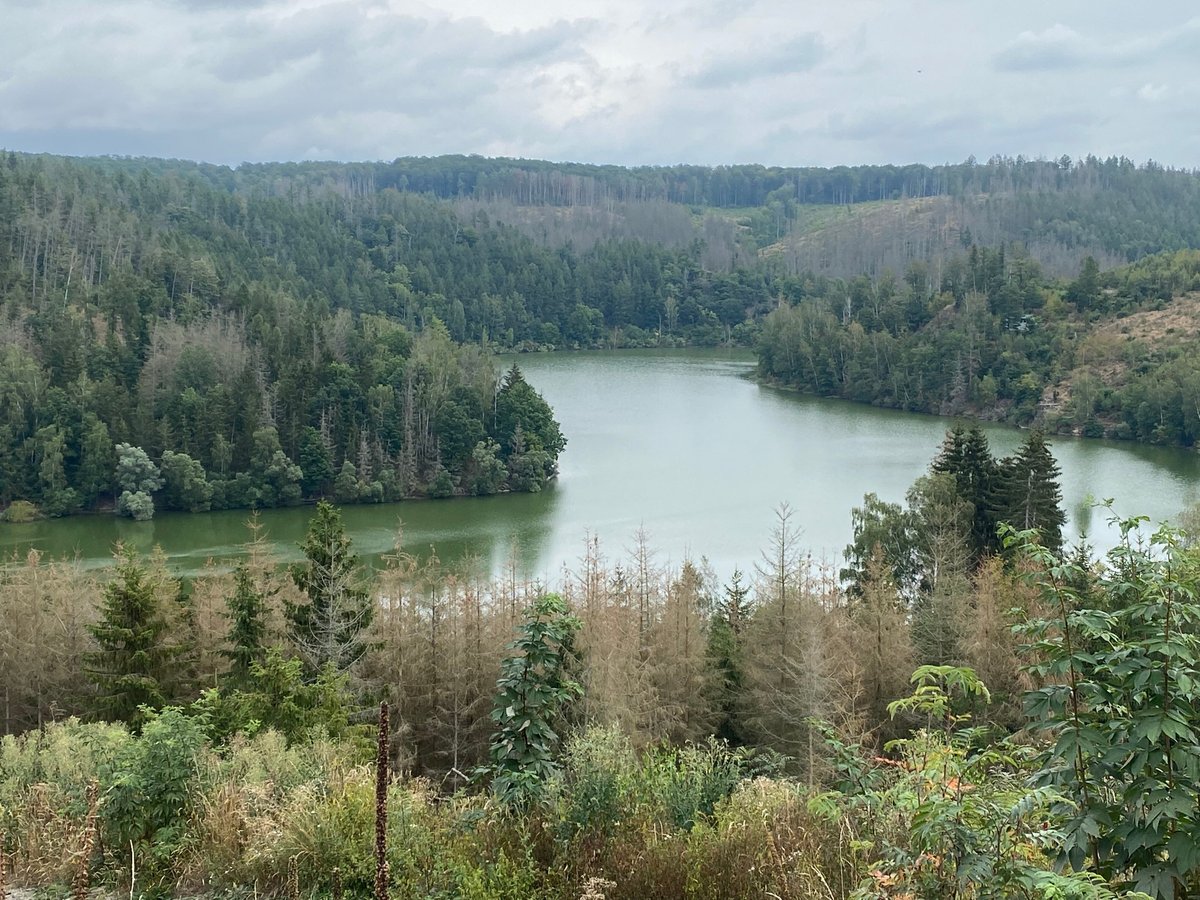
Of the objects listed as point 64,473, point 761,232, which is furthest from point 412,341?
point 761,232

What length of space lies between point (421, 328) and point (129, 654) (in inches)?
3891

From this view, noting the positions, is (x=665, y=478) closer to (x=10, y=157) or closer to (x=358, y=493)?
(x=358, y=493)

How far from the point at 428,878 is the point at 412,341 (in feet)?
191

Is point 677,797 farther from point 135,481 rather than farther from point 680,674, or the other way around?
point 135,481

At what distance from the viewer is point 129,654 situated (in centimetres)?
1633

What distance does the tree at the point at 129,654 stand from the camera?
15844 mm

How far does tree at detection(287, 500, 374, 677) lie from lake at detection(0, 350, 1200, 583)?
7042 millimetres

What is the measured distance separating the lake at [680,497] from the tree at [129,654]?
946cm

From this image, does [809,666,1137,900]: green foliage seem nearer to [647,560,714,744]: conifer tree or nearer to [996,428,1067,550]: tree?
[647,560,714,744]: conifer tree

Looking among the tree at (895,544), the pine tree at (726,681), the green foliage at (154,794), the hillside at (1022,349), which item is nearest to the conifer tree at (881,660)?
the pine tree at (726,681)

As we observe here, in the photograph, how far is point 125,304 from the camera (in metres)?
62.3

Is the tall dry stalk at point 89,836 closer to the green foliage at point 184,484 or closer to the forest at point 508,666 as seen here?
the forest at point 508,666

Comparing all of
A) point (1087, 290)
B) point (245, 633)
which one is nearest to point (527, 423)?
point (245, 633)

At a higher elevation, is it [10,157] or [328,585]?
[10,157]
